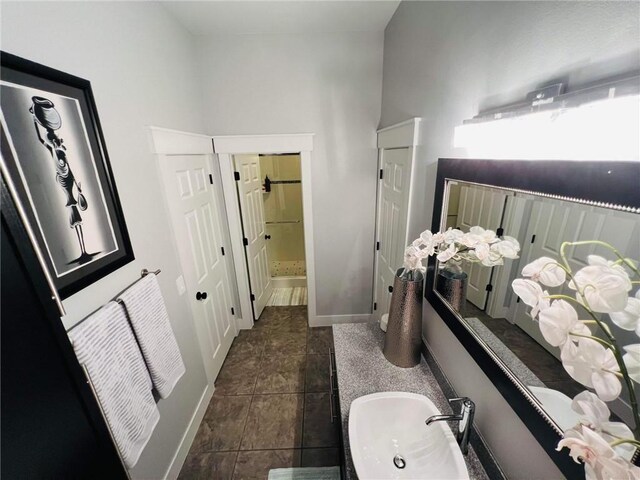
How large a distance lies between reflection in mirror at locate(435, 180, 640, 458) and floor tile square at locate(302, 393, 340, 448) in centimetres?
133

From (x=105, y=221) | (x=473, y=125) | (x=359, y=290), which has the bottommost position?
(x=359, y=290)

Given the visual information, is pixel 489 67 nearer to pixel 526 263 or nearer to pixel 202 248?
pixel 526 263

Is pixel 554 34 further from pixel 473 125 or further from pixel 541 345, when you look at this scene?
pixel 541 345

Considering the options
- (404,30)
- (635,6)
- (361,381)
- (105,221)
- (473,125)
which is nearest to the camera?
(635,6)

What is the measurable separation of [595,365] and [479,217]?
615 mm

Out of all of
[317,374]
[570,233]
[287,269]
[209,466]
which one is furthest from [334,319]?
[570,233]

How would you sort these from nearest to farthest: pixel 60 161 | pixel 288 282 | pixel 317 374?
pixel 60 161 < pixel 317 374 < pixel 288 282

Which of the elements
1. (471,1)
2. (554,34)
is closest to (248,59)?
(471,1)

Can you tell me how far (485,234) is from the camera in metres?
0.89

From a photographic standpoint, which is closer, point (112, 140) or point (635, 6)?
point (635, 6)

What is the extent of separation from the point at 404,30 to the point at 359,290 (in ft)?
7.63

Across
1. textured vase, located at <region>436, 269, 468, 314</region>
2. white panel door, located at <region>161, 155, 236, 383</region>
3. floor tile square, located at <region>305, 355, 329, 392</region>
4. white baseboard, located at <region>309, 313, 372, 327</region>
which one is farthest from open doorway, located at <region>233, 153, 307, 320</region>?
textured vase, located at <region>436, 269, 468, 314</region>

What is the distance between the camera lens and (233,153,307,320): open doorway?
292 centimetres

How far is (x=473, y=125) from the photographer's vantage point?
90cm
